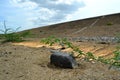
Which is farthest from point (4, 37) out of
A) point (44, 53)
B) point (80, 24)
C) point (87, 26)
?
point (80, 24)

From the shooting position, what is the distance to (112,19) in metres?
19.3

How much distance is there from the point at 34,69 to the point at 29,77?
0.52 meters

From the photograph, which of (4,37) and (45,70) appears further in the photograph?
(4,37)

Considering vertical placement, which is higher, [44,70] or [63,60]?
[63,60]

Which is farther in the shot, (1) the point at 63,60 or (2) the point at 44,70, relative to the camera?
(1) the point at 63,60

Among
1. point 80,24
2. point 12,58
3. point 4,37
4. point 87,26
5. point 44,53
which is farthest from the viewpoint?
point 80,24

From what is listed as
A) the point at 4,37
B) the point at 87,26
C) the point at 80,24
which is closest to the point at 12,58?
the point at 4,37

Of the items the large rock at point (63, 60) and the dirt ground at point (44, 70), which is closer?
the dirt ground at point (44, 70)

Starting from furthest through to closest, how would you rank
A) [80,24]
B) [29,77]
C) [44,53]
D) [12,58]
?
[80,24] < [44,53] < [12,58] < [29,77]

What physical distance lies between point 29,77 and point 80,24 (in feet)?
49.2

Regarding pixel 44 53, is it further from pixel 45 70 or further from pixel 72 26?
pixel 72 26

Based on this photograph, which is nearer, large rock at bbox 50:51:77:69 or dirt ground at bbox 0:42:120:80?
dirt ground at bbox 0:42:120:80

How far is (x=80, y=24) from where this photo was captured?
67.3ft

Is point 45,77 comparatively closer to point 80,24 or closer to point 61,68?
point 61,68
